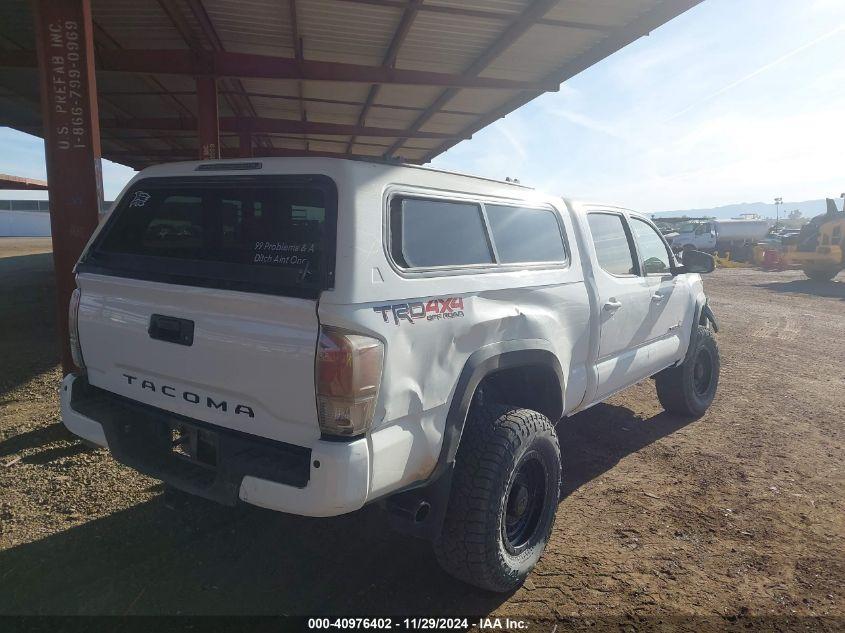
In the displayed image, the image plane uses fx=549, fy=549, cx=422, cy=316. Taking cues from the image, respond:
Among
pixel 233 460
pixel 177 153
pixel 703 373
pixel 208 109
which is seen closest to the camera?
pixel 233 460

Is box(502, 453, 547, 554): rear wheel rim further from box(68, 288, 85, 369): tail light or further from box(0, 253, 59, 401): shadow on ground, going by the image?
box(0, 253, 59, 401): shadow on ground

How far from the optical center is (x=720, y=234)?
103 feet

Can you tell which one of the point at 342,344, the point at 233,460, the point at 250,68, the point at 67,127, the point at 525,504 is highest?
the point at 250,68

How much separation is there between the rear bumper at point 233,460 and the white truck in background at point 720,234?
31643 millimetres

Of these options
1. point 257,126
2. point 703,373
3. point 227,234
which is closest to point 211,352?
point 227,234

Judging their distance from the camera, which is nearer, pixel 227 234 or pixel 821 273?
pixel 227 234

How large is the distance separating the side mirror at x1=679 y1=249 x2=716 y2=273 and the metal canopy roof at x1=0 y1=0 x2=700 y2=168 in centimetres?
344

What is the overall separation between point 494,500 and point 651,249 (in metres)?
3.00

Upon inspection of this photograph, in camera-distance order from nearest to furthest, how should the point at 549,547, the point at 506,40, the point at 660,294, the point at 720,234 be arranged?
the point at 549,547, the point at 660,294, the point at 506,40, the point at 720,234

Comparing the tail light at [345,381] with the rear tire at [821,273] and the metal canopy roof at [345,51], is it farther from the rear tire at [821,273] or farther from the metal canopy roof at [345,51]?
the rear tire at [821,273]

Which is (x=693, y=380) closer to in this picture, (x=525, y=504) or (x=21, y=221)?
(x=525, y=504)

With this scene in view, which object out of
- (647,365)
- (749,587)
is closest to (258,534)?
(749,587)

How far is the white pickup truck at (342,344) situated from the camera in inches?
81.6

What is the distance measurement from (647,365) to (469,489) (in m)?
2.44
